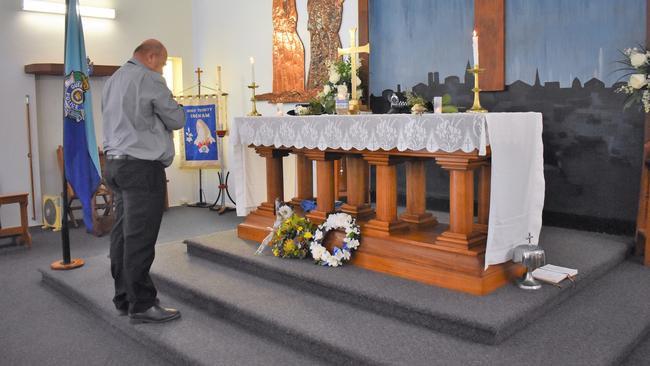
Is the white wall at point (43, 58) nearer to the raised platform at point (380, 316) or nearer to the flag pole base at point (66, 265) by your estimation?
the flag pole base at point (66, 265)

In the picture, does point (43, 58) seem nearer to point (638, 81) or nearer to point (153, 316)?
point (153, 316)

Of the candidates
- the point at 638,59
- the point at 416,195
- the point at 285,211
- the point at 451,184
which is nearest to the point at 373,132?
the point at 451,184

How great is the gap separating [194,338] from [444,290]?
4.94 feet

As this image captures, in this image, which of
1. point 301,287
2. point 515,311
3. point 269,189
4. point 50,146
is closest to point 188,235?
point 269,189

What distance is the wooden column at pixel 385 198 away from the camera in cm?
412

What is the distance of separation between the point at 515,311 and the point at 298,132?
6.90 feet

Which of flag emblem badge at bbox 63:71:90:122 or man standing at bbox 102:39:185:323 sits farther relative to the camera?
flag emblem badge at bbox 63:71:90:122

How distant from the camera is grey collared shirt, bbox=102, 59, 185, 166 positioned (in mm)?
3373

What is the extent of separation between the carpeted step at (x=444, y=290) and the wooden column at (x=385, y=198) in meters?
0.34

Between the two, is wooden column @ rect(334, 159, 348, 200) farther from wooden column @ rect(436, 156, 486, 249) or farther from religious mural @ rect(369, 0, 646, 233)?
wooden column @ rect(436, 156, 486, 249)

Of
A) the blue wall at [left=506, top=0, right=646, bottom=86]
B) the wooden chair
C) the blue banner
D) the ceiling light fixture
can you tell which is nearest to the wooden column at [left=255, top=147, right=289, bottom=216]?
the blue wall at [left=506, top=0, right=646, bottom=86]

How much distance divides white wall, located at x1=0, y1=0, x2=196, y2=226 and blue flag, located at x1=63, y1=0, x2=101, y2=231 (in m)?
2.58

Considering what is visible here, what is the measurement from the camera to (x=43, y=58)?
7.22m

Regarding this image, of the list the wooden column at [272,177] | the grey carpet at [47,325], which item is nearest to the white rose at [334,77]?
the wooden column at [272,177]
